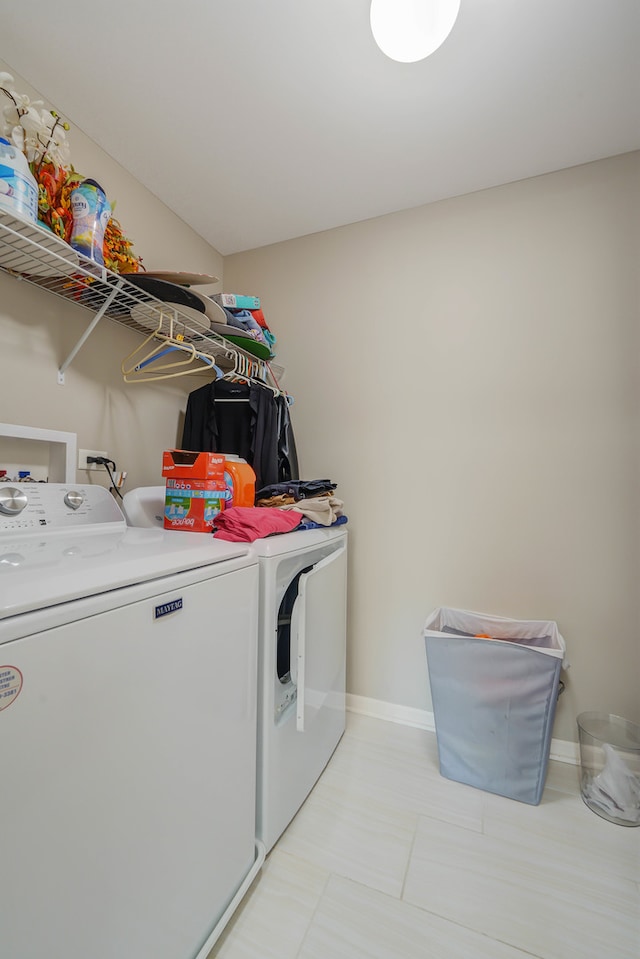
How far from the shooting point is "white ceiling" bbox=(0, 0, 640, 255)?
3.80 feet

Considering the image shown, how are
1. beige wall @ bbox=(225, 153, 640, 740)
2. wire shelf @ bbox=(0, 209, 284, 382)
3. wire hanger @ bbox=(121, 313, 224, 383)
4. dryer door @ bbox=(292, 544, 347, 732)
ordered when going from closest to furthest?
wire shelf @ bbox=(0, 209, 284, 382), dryer door @ bbox=(292, 544, 347, 732), wire hanger @ bbox=(121, 313, 224, 383), beige wall @ bbox=(225, 153, 640, 740)

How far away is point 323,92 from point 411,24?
1.46 ft

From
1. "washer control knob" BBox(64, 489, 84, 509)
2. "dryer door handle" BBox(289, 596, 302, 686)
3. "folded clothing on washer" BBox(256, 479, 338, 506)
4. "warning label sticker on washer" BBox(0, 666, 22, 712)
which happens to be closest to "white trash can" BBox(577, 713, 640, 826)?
"dryer door handle" BBox(289, 596, 302, 686)

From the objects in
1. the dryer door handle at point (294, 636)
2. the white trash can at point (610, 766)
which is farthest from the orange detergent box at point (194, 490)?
the white trash can at point (610, 766)

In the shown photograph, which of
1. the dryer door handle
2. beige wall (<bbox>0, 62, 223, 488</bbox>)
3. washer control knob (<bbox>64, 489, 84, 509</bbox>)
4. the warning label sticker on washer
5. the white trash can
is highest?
beige wall (<bbox>0, 62, 223, 488</bbox>)

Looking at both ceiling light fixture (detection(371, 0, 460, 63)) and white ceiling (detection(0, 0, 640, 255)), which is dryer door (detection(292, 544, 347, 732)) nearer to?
ceiling light fixture (detection(371, 0, 460, 63))

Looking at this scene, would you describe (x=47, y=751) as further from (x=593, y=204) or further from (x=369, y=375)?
(x=593, y=204)

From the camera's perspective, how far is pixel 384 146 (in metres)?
1.59

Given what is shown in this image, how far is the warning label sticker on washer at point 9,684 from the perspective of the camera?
19.5 inches

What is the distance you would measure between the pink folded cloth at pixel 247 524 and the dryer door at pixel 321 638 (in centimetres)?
19

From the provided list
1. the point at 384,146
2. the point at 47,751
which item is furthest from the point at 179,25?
the point at 47,751

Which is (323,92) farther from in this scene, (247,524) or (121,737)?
(121,737)

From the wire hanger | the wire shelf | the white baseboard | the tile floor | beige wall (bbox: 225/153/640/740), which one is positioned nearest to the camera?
the tile floor

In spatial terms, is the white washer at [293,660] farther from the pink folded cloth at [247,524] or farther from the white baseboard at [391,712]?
the white baseboard at [391,712]
